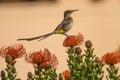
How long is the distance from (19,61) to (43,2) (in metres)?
0.28

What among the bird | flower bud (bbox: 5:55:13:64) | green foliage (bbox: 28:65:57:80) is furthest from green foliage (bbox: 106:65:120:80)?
the bird

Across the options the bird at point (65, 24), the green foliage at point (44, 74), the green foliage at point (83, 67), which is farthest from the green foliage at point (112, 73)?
the bird at point (65, 24)

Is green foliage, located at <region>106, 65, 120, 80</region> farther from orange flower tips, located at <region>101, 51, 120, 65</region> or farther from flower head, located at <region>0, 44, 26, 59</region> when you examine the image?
flower head, located at <region>0, 44, 26, 59</region>

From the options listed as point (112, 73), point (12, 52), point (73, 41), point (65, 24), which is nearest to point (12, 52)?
point (12, 52)

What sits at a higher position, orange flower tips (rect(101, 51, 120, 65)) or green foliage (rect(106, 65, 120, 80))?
orange flower tips (rect(101, 51, 120, 65))

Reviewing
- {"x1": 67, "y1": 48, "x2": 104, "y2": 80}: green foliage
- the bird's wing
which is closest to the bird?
the bird's wing

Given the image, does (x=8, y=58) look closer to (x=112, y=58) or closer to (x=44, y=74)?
(x=44, y=74)

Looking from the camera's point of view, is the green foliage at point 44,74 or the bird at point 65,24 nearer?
the green foliage at point 44,74

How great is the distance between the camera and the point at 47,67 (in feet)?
3.45

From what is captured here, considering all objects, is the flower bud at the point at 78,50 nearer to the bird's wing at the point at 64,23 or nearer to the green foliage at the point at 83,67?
the green foliage at the point at 83,67

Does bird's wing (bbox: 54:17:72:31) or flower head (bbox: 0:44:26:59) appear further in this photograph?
bird's wing (bbox: 54:17:72:31)

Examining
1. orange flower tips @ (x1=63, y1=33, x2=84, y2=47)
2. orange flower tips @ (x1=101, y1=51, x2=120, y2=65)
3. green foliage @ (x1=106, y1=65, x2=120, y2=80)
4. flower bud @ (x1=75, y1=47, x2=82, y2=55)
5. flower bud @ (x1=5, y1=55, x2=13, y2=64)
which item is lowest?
green foliage @ (x1=106, y1=65, x2=120, y2=80)

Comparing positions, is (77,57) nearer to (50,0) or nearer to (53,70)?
(53,70)

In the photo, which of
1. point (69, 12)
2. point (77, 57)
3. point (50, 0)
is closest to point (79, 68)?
point (77, 57)
